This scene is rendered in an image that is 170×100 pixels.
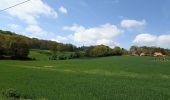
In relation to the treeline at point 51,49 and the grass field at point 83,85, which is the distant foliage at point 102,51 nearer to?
the treeline at point 51,49

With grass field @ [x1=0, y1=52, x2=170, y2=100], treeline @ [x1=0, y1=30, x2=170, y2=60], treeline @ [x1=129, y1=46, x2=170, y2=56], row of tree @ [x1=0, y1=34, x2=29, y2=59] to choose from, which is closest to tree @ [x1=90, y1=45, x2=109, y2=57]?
treeline @ [x1=0, y1=30, x2=170, y2=60]

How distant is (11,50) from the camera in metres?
109

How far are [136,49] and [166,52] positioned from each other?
13.7 m

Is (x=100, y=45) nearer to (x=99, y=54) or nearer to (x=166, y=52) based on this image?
(x=99, y=54)

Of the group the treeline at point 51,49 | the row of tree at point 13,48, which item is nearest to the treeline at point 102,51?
the treeline at point 51,49

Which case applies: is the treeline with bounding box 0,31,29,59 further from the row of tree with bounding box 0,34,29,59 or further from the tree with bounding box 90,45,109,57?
the tree with bounding box 90,45,109,57

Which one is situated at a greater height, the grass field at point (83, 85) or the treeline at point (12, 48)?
the treeline at point (12, 48)

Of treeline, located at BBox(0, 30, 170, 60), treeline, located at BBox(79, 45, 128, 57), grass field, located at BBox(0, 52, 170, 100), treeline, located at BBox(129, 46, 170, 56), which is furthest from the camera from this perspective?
treeline, located at BBox(129, 46, 170, 56)

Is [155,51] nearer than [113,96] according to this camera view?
No

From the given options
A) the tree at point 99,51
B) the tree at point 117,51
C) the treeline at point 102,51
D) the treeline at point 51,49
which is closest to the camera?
the treeline at point 51,49

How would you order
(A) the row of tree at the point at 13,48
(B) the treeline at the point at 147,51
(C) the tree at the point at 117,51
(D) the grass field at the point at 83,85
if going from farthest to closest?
(C) the tree at the point at 117,51 < (B) the treeline at the point at 147,51 < (A) the row of tree at the point at 13,48 < (D) the grass field at the point at 83,85

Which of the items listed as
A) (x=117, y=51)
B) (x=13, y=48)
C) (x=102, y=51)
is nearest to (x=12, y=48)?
(x=13, y=48)

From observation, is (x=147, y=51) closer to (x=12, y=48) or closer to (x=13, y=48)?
(x=13, y=48)

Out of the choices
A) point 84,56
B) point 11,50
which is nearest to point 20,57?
point 11,50
